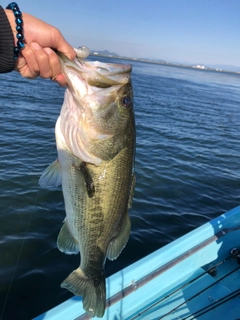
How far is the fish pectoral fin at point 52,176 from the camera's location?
7.32 ft

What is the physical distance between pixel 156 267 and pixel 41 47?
9.72 ft

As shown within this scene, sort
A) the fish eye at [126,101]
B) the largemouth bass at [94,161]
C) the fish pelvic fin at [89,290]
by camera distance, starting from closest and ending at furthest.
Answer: the largemouth bass at [94,161]
the fish eye at [126,101]
the fish pelvic fin at [89,290]

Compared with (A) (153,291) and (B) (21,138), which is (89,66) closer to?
(A) (153,291)

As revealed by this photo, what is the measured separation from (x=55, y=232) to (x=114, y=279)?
9.51 ft

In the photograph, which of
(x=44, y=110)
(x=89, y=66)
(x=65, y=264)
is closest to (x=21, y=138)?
(x=44, y=110)

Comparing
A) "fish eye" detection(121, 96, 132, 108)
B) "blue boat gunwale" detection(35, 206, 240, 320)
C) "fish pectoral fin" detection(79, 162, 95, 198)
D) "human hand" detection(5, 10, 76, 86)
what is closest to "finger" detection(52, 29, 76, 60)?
"human hand" detection(5, 10, 76, 86)

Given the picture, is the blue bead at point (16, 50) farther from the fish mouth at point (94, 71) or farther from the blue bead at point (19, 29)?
the fish mouth at point (94, 71)

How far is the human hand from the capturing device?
6.33 feet

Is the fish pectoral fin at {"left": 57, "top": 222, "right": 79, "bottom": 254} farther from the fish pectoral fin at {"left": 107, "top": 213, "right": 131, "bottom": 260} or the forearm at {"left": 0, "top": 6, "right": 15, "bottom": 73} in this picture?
the forearm at {"left": 0, "top": 6, "right": 15, "bottom": 73}

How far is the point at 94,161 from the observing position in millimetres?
2145

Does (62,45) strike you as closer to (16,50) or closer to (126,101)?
(16,50)

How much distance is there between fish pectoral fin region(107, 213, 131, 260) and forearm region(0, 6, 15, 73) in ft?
4.77

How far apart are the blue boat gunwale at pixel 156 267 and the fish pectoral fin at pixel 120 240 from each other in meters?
1.01

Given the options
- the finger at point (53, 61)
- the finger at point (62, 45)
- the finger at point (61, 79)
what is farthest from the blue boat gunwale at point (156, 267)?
the finger at point (62, 45)
